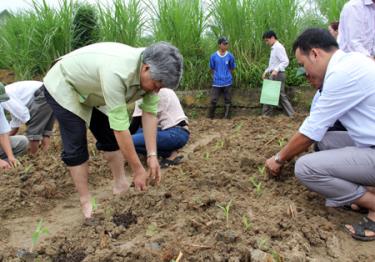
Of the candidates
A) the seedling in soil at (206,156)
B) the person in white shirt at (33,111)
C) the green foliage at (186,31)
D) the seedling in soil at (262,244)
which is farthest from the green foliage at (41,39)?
the seedling in soil at (262,244)

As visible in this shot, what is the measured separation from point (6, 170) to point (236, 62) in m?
5.10

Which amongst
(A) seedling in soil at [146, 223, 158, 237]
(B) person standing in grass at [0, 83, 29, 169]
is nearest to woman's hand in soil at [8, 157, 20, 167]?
(B) person standing in grass at [0, 83, 29, 169]

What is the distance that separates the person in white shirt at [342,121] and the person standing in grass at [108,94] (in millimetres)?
868

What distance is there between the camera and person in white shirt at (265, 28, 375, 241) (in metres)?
2.62

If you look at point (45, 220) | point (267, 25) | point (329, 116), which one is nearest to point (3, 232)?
point (45, 220)

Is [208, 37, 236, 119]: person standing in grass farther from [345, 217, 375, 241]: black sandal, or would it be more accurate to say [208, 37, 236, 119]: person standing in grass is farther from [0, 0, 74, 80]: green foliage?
[345, 217, 375, 241]: black sandal

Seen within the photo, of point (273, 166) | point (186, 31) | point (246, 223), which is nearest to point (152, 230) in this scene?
point (246, 223)

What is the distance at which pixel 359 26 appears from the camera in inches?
149

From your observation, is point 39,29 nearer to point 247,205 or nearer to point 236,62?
point 236,62

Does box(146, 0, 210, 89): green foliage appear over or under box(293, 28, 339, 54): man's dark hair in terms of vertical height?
under

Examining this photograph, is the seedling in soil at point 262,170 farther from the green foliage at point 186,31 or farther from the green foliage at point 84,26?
the green foliage at point 84,26

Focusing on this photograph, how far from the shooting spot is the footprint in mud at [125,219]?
2.95m

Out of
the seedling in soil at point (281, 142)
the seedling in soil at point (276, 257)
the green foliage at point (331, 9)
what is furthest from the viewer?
the green foliage at point (331, 9)

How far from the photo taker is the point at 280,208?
2908 mm
